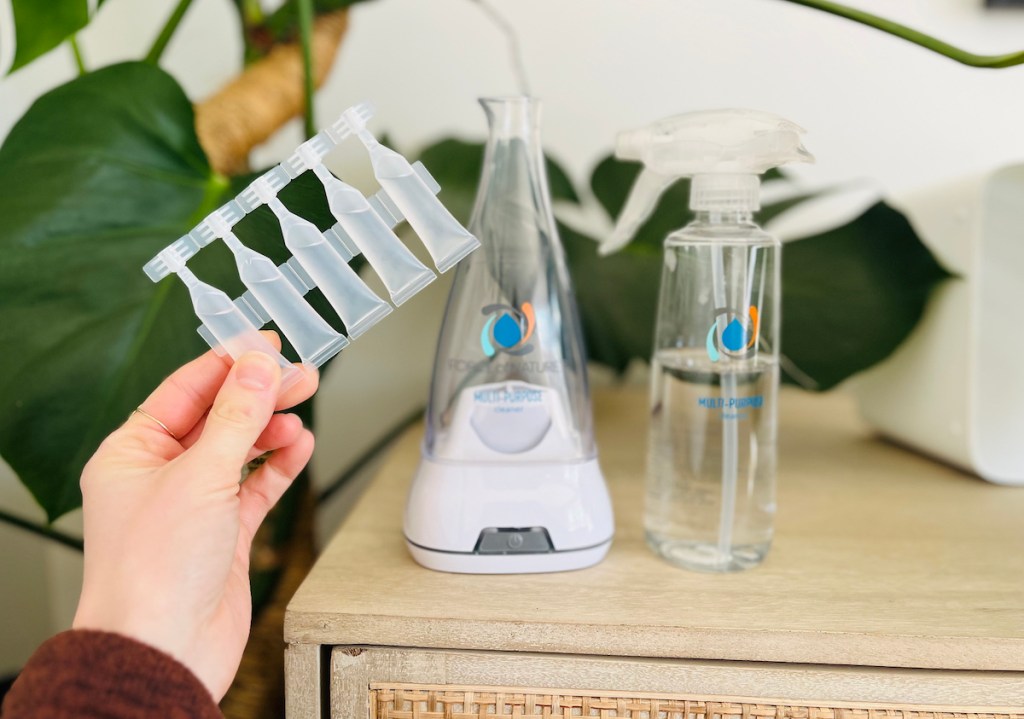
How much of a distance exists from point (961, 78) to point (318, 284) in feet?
2.72

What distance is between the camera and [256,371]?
1.25ft

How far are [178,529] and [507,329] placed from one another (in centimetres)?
21

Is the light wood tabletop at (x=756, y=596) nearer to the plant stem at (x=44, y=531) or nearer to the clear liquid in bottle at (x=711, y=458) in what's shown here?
the clear liquid in bottle at (x=711, y=458)

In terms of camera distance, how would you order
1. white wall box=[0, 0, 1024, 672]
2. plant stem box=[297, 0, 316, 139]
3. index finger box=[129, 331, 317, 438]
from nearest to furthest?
index finger box=[129, 331, 317, 438] < plant stem box=[297, 0, 316, 139] < white wall box=[0, 0, 1024, 672]

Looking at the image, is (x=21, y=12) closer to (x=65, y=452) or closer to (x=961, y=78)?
(x=65, y=452)

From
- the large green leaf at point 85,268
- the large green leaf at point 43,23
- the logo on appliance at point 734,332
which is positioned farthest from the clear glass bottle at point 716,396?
the large green leaf at point 43,23

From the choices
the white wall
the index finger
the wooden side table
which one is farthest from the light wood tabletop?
the white wall

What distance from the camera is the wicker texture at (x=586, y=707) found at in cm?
39

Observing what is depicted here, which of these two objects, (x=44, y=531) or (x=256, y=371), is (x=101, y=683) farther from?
(x=44, y=531)

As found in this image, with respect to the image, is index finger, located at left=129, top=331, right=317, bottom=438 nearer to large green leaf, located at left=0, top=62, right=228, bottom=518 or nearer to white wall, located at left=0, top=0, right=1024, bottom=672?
large green leaf, located at left=0, top=62, right=228, bottom=518

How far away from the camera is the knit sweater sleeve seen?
310mm

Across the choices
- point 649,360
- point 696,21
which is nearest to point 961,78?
point 696,21

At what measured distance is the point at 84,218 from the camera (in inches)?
19.6

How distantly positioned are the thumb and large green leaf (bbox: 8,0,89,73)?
0.29 metres
